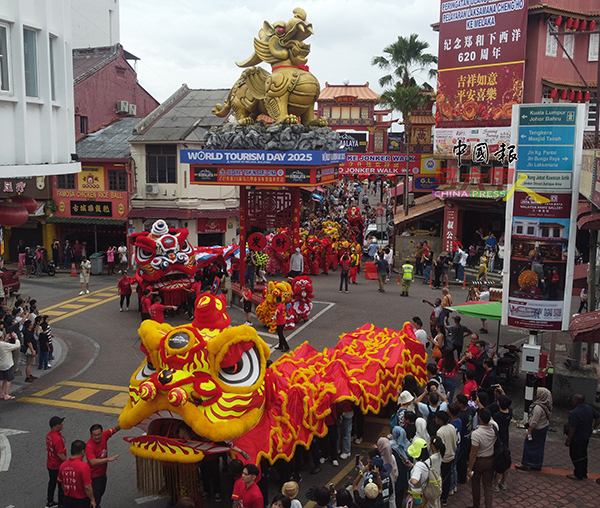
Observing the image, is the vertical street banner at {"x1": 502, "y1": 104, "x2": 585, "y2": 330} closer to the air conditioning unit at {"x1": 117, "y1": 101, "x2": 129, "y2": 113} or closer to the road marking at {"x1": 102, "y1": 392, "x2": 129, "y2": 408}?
the road marking at {"x1": 102, "y1": 392, "x2": 129, "y2": 408}

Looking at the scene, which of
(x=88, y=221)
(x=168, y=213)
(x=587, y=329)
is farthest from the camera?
(x=88, y=221)

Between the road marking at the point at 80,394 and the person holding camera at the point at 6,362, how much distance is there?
45.3 inches

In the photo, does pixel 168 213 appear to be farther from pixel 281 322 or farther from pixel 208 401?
pixel 208 401

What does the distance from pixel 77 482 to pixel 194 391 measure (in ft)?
6.04

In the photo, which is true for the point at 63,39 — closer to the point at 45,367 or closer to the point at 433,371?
the point at 45,367

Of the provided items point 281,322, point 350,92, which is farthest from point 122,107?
point 350,92

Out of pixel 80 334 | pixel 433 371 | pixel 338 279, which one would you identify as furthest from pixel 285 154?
pixel 433 371

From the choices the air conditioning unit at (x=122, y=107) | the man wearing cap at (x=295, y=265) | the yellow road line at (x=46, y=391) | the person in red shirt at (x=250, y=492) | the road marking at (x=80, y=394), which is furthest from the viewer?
the air conditioning unit at (x=122, y=107)

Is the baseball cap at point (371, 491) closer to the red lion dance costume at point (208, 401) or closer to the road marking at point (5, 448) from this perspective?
the red lion dance costume at point (208, 401)

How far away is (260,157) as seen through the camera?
2067 cm

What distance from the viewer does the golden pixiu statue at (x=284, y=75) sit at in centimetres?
2086

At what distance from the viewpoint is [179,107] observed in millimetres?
31594

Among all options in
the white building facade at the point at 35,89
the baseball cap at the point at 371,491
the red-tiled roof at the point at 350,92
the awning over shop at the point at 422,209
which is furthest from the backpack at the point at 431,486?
the red-tiled roof at the point at 350,92

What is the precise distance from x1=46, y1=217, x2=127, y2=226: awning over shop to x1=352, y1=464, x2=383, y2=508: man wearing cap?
76.1 feet
